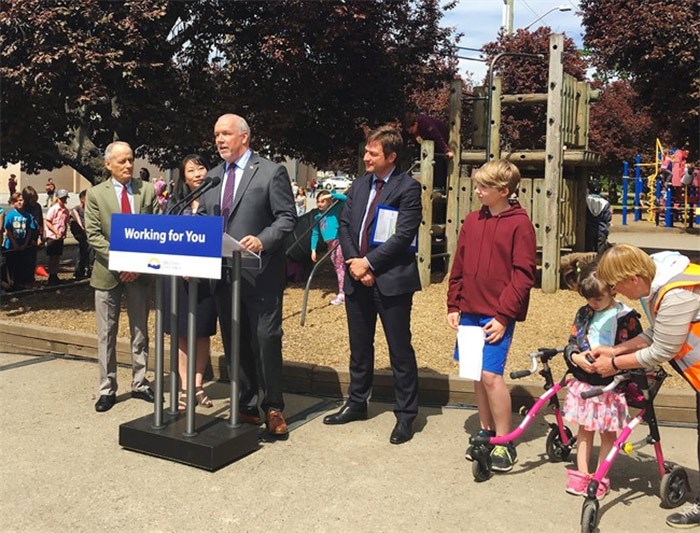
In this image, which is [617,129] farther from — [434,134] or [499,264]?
[499,264]

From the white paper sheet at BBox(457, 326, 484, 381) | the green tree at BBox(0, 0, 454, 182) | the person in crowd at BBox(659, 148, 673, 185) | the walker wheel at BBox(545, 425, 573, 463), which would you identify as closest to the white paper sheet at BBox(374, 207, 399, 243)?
the white paper sheet at BBox(457, 326, 484, 381)

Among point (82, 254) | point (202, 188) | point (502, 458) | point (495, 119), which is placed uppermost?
point (495, 119)

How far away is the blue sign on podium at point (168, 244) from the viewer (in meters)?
4.14

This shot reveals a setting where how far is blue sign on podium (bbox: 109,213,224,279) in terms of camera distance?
414 centimetres

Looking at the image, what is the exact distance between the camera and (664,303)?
3490 millimetres

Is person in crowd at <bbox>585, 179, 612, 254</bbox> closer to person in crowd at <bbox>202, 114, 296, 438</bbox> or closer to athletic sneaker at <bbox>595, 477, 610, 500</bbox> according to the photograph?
person in crowd at <bbox>202, 114, 296, 438</bbox>

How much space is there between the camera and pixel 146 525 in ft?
12.0

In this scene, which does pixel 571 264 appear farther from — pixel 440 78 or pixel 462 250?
pixel 462 250

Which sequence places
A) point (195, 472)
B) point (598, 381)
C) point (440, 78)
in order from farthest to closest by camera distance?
point (440, 78), point (195, 472), point (598, 381)

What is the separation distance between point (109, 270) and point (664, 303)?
12.8 feet

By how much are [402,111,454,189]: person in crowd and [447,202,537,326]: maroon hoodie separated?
5.72 metres

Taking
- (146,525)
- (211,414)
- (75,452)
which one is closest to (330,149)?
(211,414)

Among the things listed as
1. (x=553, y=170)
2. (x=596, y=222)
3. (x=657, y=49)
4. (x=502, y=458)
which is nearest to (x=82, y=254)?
(x=553, y=170)

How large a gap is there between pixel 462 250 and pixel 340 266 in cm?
498
